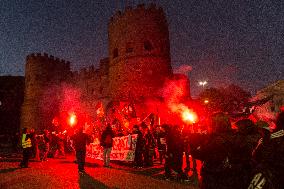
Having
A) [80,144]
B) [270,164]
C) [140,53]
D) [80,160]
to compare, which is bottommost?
[80,160]

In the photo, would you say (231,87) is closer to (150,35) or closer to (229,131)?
(150,35)

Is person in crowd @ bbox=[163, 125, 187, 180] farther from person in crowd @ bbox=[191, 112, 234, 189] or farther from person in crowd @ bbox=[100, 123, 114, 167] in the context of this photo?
person in crowd @ bbox=[191, 112, 234, 189]

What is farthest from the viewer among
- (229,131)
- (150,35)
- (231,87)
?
(231,87)

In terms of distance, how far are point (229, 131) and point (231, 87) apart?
5182cm

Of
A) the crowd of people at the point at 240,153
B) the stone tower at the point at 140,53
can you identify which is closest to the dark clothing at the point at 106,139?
the crowd of people at the point at 240,153

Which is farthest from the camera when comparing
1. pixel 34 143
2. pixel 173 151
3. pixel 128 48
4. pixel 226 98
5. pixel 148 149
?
pixel 226 98

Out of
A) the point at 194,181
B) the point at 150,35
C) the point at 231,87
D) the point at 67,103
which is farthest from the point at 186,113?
the point at 231,87

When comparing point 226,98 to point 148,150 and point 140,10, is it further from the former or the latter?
point 148,150

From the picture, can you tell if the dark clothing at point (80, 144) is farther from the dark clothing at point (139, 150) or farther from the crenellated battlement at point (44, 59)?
the crenellated battlement at point (44, 59)

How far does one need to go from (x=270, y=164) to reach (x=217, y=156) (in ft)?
2.46

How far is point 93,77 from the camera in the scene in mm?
38250

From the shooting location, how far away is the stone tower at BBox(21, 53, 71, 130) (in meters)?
40.8

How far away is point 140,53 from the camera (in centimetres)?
2855

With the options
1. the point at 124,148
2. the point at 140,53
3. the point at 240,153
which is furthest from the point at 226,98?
the point at 240,153
